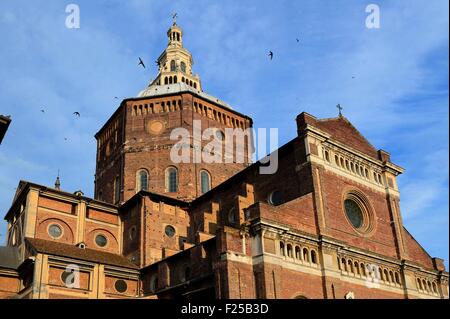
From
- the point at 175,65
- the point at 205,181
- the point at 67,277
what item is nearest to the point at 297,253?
the point at 67,277

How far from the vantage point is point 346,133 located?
34.8 metres

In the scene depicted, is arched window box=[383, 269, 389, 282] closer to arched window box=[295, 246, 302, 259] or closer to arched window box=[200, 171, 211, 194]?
arched window box=[295, 246, 302, 259]

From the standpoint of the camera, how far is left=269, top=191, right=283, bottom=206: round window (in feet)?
104

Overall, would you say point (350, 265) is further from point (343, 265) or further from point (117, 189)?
point (117, 189)

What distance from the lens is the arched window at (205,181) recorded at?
140 feet

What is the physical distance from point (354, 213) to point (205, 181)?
13905 mm

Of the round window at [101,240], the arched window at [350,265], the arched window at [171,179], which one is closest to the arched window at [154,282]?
the round window at [101,240]

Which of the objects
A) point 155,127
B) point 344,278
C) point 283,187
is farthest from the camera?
point 155,127

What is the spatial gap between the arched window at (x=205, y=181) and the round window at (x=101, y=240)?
8.82m

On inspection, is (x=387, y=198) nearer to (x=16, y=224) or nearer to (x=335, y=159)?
(x=335, y=159)

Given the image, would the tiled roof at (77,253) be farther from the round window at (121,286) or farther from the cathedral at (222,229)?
the round window at (121,286)

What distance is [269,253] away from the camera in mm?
26203
